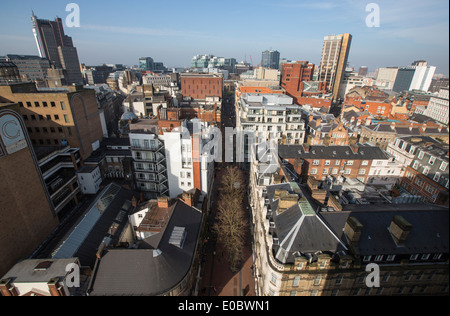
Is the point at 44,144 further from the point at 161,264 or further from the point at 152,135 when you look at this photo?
the point at 161,264

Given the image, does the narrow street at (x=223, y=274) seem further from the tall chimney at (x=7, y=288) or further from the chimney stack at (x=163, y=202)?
the tall chimney at (x=7, y=288)

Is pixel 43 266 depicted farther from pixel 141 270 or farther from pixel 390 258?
pixel 390 258

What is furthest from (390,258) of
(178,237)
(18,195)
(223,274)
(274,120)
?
(18,195)

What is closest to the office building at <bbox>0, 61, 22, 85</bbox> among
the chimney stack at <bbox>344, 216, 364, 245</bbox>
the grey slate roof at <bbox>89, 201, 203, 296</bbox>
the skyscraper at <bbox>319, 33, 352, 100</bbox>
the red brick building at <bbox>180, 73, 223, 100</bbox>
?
the grey slate roof at <bbox>89, 201, 203, 296</bbox>

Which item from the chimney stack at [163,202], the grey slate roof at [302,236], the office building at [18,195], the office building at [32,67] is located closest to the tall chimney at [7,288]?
the office building at [18,195]

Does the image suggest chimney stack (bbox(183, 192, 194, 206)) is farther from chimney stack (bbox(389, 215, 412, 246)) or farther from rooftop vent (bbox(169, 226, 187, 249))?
chimney stack (bbox(389, 215, 412, 246))


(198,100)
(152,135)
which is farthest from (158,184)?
(198,100)
